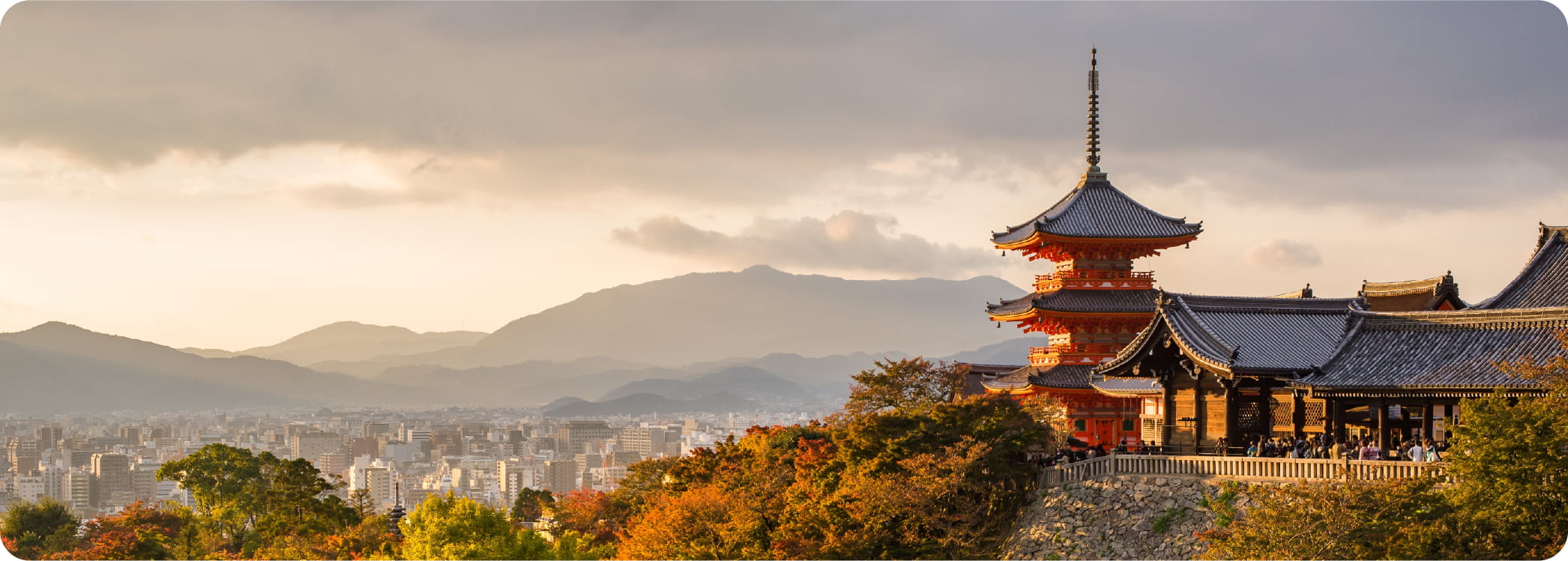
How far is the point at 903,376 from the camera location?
34594mm

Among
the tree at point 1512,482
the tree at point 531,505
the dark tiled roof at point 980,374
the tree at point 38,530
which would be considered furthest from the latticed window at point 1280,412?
the tree at point 38,530

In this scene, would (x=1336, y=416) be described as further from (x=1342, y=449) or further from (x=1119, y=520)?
(x=1119, y=520)

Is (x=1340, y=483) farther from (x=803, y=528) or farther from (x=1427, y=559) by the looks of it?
(x=803, y=528)

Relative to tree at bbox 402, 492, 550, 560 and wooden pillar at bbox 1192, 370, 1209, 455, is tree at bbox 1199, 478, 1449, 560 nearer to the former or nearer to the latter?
wooden pillar at bbox 1192, 370, 1209, 455

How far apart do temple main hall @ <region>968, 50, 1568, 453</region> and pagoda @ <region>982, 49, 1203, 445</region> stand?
44 mm

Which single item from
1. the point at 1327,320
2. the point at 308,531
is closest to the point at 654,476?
the point at 308,531

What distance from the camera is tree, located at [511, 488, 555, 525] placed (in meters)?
49.8

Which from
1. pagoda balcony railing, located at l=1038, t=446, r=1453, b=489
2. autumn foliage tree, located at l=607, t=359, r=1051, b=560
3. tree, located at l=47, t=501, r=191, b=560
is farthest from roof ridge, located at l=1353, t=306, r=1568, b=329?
tree, located at l=47, t=501, r=191, b=560

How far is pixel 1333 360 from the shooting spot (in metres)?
26.4

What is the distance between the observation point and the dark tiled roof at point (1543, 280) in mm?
29312

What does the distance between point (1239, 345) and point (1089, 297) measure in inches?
396

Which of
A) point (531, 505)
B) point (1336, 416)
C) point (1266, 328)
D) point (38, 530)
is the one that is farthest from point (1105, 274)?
point (38, 530)

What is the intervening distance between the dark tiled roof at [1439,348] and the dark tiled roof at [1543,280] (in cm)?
392

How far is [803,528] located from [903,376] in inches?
297
